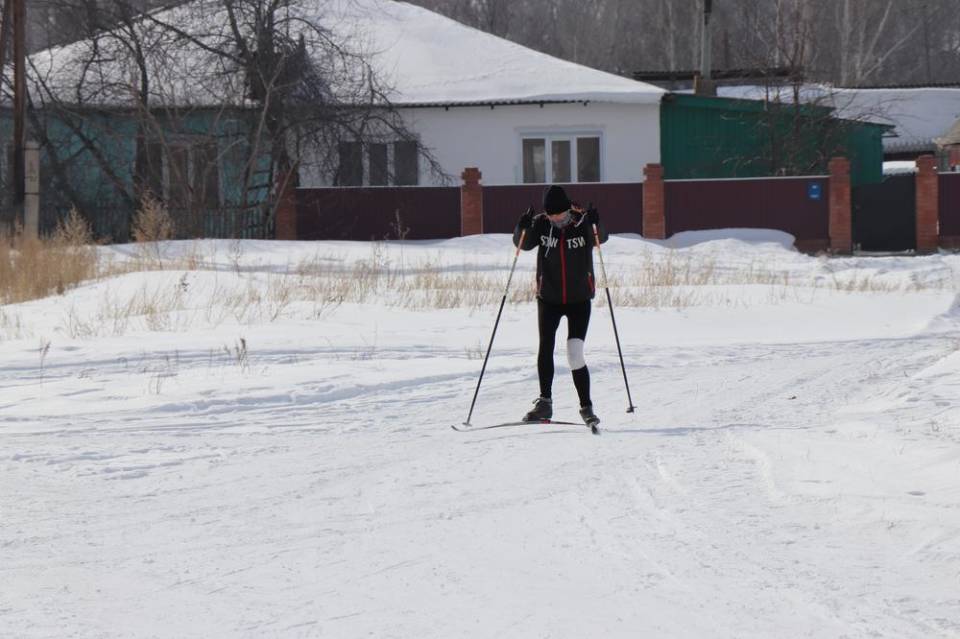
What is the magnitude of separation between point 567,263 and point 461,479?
222cm

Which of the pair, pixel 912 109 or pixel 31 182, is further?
pixel 912 109

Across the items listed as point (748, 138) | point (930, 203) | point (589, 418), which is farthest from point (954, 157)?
point (589, 418)

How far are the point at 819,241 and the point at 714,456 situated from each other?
24.2 metres

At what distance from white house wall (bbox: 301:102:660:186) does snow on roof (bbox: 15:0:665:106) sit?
19.4 inches

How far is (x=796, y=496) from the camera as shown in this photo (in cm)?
728

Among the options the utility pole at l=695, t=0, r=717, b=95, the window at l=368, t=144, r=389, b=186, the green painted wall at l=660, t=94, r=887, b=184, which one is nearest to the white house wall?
the green painted wall at l=660, t=94, r=887, b=184

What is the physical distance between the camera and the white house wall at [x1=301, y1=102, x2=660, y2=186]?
35156 mm

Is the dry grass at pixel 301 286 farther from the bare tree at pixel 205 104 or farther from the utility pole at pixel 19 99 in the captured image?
the bare tree at pixel 205 104

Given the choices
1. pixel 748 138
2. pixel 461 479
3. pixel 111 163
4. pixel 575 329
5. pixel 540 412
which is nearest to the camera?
pixel 461 479

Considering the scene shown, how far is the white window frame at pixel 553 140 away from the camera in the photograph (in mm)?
35281

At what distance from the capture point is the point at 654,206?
31703mm

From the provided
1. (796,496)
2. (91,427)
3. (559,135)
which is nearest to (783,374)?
(796,496)

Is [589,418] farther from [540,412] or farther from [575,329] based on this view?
[575,329]

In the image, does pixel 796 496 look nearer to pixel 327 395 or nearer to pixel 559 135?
pixel 327 395
